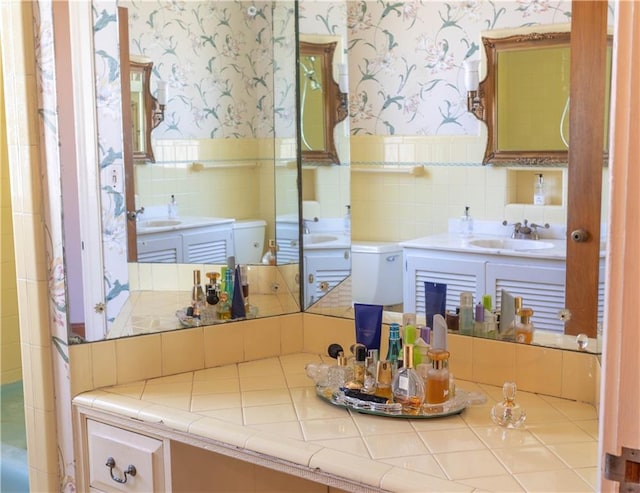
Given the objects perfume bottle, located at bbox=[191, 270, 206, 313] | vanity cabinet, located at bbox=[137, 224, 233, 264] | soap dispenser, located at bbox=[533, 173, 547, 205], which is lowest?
perfume bottle, located at bbox=[191, 270, 206, 313]

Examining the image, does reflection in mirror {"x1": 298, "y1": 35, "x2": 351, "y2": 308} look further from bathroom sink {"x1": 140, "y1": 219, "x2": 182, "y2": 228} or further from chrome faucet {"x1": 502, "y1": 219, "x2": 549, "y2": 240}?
chrome faucet {"x1": 502, "y1": 219, "x2": 549, "y2": 240}

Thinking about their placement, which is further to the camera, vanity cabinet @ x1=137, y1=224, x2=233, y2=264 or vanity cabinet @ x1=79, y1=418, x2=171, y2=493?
vanity cabinet @ x1=137, y1=224, x2=233, y2=264

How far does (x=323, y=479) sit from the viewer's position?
4.42ft

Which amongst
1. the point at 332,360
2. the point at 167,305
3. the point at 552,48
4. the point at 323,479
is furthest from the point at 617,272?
the point at 167,305

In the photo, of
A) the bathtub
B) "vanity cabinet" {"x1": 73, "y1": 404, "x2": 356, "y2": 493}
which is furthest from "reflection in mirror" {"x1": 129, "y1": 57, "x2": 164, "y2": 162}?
the bathtub

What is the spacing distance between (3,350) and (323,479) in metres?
2.32

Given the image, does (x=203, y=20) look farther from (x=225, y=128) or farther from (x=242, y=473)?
(x=242, y=473)

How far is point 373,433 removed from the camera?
4.77 ft

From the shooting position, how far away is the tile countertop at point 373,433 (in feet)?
4.18

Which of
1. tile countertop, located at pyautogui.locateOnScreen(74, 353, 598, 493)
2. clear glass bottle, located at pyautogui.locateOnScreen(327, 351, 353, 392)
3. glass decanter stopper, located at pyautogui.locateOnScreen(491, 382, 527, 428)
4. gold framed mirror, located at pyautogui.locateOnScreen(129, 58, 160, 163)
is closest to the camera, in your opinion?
tile countertop, located at pyautogui.locateOnScreen(74, 353, 598, 493)

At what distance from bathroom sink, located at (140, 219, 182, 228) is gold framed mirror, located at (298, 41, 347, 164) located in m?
0.36

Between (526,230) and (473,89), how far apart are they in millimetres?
329

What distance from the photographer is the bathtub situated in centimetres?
267

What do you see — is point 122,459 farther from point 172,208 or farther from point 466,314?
point 466,314
